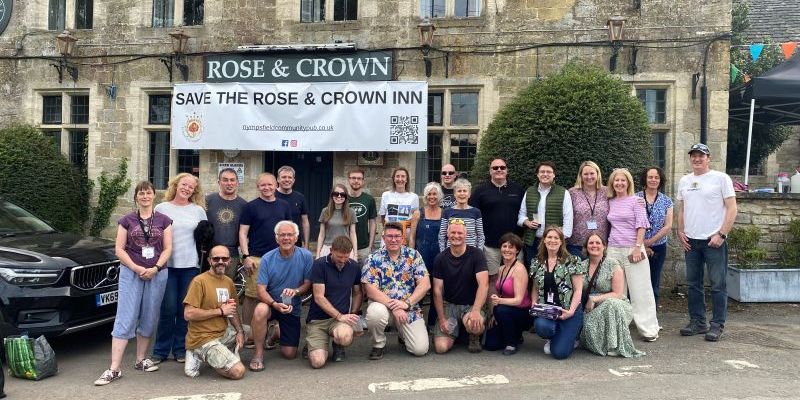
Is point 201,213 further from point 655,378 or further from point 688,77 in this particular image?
point 688,77

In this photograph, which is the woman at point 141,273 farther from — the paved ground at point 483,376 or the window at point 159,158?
the window at point 159,158

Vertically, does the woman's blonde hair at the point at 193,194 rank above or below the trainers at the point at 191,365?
above

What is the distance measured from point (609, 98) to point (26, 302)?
7036 millimetres

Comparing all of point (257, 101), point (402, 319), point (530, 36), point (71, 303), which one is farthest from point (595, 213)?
point (257, 101)

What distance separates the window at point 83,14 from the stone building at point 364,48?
19mm

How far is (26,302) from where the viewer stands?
5.04 metres

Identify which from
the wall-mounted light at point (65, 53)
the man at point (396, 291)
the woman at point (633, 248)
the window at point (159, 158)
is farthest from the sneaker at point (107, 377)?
the wall-mounted light at point (65, 53)

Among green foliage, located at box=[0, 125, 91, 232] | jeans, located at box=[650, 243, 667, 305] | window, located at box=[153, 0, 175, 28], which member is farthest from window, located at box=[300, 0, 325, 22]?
jeans, located at box=[650, 243, 667, 305]

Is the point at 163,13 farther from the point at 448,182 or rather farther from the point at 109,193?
the point at 448,182

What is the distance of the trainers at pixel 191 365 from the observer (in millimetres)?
4895

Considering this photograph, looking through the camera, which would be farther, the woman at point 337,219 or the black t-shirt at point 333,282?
the woman at point 337,219

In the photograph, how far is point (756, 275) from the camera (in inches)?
303

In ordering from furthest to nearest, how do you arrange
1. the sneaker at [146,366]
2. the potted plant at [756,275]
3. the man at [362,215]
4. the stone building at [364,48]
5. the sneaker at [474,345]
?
the stone building at [364,48], the potted plant at [756,275], the man at [362,215], the sneaker at [474,345], the sneaker at [146,366]

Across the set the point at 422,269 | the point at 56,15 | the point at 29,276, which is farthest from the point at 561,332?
the point at 56,15
